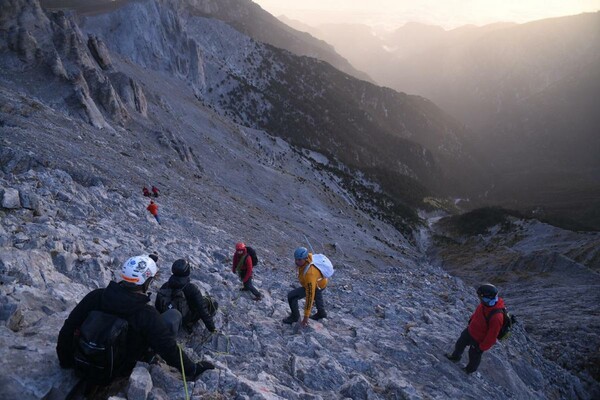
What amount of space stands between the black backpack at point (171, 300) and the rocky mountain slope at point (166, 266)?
0.66 metres

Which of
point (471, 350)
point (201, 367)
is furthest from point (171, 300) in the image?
point (471, 350)

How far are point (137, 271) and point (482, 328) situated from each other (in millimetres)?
7488

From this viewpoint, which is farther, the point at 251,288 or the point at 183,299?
the point at 251,288

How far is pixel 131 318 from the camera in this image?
5.08 metres

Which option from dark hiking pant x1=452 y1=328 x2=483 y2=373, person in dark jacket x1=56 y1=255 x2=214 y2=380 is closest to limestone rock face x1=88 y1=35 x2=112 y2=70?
person in dark jacket x1=56 y1=255 x2=214 y2=380

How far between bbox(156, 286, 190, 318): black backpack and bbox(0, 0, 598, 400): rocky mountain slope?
2.16 ft

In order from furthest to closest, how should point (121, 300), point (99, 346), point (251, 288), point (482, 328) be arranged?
point (251, 288) → point (482, 328) → point (121, 300) → point (99, 346)

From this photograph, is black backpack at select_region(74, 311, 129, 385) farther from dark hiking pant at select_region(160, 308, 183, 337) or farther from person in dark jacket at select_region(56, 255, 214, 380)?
dark hiking pant at select_region(160, 308, 183, 337)

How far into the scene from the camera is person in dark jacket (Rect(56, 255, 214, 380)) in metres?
4.92

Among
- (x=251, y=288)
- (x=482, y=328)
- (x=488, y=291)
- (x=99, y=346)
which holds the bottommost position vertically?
(x=251, y=288)

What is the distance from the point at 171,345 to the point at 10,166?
44.2 feet

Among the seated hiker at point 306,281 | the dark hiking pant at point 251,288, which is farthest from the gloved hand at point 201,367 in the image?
the dark hiking pant at point 251,288

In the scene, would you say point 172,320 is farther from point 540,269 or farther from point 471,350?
point 540,269

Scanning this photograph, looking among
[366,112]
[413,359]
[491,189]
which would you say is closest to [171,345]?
[413,359]
